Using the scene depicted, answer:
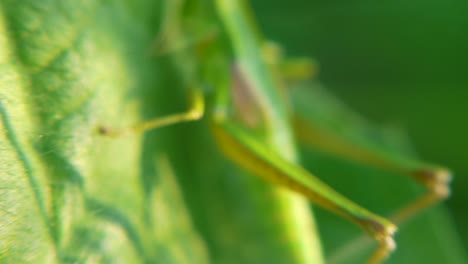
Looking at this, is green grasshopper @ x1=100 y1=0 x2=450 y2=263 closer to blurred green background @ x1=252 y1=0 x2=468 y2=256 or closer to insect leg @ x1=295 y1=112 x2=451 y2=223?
insect leg @ x1=295 y1=112 x2=451 y2=223

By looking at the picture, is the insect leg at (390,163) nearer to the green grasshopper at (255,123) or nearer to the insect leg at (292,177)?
the green grasshopper at (255,123)

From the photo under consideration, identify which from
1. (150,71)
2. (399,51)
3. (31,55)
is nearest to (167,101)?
(150,71)

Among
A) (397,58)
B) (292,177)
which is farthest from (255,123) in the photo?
(397,58)

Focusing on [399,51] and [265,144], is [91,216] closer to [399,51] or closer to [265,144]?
[265,144]

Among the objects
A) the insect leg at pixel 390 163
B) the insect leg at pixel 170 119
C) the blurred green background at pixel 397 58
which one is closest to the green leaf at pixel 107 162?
the insect leg at pixel 170 119

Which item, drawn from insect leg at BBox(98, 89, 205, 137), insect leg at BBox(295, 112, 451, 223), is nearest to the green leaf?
insect leg at BBox(98, 89, 205, 137)
